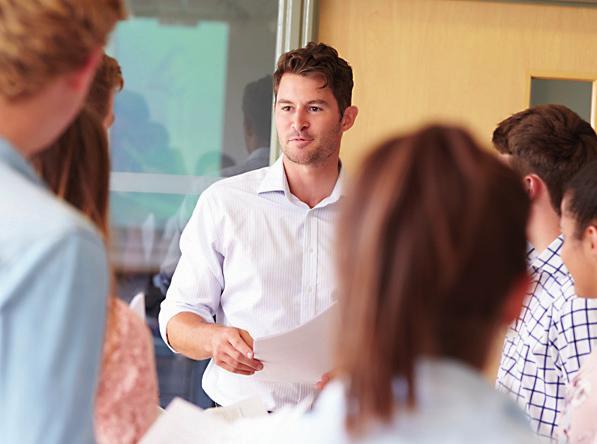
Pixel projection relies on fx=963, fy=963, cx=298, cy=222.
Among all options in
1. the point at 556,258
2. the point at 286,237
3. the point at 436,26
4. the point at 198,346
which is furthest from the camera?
the point at 436,26

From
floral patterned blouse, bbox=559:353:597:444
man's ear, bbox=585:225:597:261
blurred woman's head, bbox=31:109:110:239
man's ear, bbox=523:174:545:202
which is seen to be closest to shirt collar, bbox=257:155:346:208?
man's ear, bbox=523:174:545:202

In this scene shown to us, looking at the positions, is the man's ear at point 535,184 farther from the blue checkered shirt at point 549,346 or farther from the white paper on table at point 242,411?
the white paper on table at point 242,411

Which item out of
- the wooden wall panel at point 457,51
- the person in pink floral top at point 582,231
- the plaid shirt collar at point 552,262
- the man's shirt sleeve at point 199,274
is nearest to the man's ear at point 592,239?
the person in pink floral top at point 582,231

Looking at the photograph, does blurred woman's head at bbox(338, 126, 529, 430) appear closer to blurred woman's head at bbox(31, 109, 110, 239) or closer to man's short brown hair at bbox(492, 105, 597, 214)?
blurred woman's head at bbox(31, 109, 110, 239)

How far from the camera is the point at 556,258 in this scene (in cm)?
215

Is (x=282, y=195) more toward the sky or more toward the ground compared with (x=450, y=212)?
more toward the ground

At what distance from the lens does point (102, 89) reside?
5.90ft

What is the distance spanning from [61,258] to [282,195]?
5.51 ft

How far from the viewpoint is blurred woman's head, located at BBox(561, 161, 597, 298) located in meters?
1.98

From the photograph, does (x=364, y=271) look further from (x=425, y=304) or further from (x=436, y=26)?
(x=436, y=26)

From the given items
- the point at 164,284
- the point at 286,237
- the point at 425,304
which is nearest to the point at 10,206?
the point at 425,304

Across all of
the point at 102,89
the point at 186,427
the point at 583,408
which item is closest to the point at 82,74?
Answer: the point at 186,427

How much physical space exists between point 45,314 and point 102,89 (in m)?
0.98

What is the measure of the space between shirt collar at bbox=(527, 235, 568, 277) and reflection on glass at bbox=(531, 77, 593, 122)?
1.27 metres
